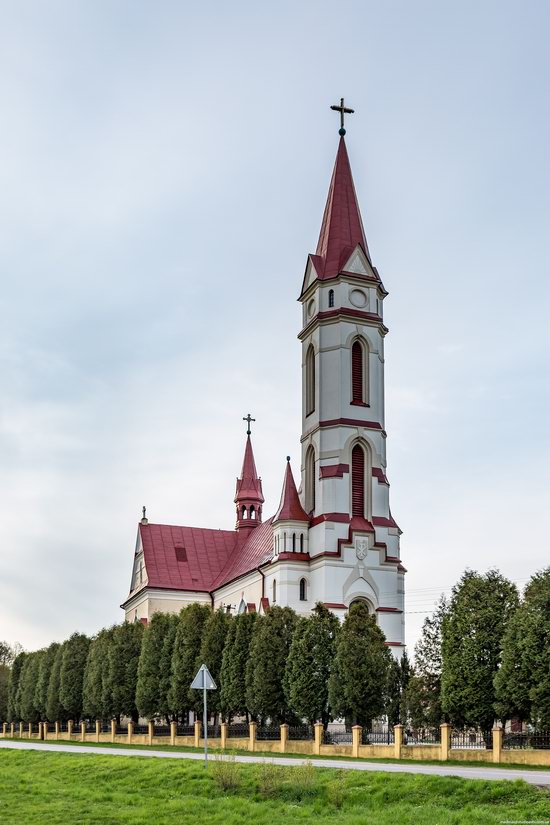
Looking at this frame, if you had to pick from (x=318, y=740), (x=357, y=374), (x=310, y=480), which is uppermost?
(x=357, y=374)

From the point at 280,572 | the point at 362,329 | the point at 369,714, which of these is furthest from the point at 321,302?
the point at 369,714

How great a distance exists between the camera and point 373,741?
36531 mm

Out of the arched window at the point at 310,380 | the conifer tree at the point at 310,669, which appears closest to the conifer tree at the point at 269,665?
the conifer tree at the point at 310,669

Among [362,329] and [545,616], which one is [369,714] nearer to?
[545,616]

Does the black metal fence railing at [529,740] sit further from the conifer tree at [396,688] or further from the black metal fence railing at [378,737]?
the conifer tree at [396,688]

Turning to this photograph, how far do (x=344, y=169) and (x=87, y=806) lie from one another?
5578 cm

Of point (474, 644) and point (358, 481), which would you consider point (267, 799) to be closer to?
point (474, 644)

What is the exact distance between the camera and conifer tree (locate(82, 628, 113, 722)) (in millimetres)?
60719

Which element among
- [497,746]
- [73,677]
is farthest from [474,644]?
[73,677]

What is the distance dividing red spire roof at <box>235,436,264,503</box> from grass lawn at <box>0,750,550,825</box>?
67.4 m

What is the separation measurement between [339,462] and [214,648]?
16277 mm

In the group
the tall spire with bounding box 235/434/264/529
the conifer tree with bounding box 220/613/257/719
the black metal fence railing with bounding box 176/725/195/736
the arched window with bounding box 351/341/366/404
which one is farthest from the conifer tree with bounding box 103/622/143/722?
the tall spire with bounding box 235/434/264/529

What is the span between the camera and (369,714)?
40.8 m

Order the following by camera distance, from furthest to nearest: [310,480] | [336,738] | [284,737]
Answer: [310,480] < [336,738] < [284,737]
